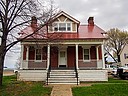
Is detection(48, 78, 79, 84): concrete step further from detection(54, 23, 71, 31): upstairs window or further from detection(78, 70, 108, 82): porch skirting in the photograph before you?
detection(54, 23, 71, 31): upstairs window

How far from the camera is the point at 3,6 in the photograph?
1473 centimetres

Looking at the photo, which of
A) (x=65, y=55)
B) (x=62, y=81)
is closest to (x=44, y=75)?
(x=62, y=81)

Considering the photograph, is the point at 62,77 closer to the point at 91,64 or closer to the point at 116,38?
the point at 91,64

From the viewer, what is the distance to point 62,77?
60.9 feet

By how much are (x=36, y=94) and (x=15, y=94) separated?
52.4 inches

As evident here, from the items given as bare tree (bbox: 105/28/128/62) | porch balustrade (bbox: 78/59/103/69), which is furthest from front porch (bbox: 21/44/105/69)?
bare tree (bbox: 105/28/128/62)

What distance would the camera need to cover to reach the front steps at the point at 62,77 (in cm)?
1767

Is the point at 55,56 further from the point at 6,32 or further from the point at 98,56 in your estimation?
the point at 6,32

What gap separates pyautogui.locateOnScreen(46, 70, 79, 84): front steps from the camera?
58.0ft

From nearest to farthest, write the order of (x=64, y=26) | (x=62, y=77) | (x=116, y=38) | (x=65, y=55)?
1. (x=62, y=77)
2. (x=65, y=55)
3. (x=64, y=26)
4. (x=116, y=38)

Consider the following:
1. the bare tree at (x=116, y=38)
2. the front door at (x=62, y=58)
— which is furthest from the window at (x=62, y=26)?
the bare tree at (x=116, y=38)

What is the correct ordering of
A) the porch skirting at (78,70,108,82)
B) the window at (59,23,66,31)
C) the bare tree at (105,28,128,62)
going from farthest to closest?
the bare tree at (105,28,128,62)
the window at (59,23,66,31)
the porch skirting at (78,70,108,82)

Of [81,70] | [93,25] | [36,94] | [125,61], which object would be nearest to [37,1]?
[36,94]

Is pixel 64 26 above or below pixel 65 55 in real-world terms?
above
